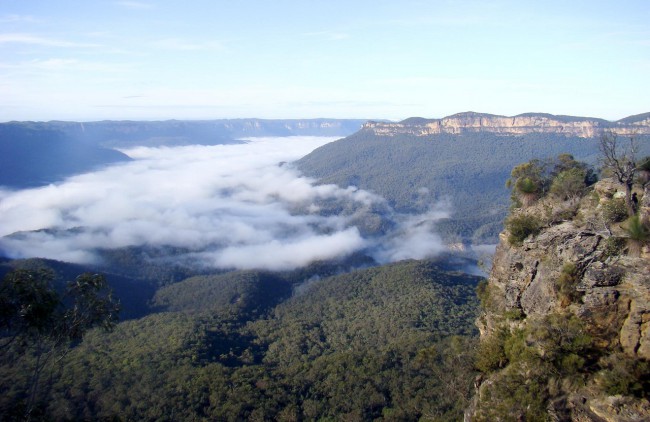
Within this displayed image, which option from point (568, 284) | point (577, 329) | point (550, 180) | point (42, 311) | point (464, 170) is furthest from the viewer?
point (464, 170)

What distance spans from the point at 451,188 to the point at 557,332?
15828 centimetres

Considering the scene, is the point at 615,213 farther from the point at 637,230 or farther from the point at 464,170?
the point at 464,170

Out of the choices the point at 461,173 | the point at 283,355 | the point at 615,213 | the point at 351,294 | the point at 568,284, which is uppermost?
the point at 615,213

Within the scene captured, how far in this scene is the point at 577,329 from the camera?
1452cm

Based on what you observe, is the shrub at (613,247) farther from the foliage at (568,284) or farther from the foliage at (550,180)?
the foliage at (550,180)

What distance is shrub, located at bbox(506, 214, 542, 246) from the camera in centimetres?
2048

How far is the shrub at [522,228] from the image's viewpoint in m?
20.5

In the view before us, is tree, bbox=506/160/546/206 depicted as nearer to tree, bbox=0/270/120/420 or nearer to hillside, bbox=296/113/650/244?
tree, bbox=0/270/120/420

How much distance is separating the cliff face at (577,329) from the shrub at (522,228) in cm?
127

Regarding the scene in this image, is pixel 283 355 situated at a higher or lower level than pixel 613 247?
lower

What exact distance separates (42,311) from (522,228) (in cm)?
1964

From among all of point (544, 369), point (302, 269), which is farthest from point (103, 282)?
point (302, 269)

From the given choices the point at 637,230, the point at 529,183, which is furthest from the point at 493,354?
the point at 529,183

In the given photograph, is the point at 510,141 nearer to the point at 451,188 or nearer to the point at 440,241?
the point at 451,188
